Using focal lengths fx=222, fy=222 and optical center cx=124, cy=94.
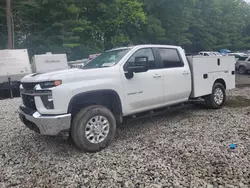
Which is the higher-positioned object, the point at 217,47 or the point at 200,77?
the point at 217,47

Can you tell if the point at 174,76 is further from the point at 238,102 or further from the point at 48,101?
the point at 238,102

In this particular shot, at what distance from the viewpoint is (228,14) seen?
34.7 m

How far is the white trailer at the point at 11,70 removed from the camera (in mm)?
10500

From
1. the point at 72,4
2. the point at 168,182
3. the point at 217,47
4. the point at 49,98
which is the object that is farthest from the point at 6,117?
the point at 217,47

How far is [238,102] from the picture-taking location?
24.5ft

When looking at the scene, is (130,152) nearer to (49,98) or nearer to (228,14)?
(49,98)

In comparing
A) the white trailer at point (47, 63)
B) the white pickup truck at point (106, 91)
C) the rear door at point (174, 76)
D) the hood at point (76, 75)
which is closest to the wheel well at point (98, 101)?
the white pickup truck at point (106, 91)

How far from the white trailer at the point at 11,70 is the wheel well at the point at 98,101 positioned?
7.90m

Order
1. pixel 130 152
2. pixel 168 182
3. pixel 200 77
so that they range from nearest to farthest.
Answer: pixel 168 182 → pixel 130 152 → pixel 200 77

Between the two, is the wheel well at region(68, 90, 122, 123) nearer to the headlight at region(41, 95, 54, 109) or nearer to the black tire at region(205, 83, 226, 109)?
the headlight at region(41, 95, 54, 109)

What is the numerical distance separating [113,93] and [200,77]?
2.82m

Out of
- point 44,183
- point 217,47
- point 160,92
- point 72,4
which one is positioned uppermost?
point 72,4

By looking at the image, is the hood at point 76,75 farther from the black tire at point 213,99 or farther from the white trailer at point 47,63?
the white trailer at point 47,63

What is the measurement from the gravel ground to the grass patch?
5.57ft
